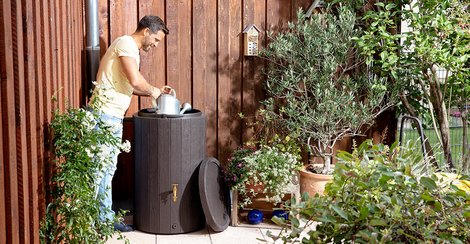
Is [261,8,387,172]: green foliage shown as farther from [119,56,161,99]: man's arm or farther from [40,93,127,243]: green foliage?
[40,93,127,243]: green foliage

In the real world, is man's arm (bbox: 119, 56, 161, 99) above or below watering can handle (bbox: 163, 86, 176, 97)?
above

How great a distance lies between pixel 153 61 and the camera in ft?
16.7

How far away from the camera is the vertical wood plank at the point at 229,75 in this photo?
5156 mm

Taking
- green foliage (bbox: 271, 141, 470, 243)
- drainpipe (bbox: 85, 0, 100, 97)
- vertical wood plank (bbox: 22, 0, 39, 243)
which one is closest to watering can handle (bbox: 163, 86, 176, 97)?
drainpipe (bbox: 85, 0, 100, 97)

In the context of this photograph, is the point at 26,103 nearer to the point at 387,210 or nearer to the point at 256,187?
the point at 387,210

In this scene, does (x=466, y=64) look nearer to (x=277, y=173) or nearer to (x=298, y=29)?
(x=298, y=29)

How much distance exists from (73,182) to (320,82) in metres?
2.71

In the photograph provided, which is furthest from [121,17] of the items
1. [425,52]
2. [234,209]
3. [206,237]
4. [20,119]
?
[20,119]

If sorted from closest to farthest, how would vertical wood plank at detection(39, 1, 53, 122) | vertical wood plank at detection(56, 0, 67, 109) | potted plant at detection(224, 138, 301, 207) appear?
1. vertical wood plank at detection(39, 1, 53, 122)
2. vertical wood plank at detection(56, 0, 67, 109)
3. potted plant at detection(224, 138, 301, 207)

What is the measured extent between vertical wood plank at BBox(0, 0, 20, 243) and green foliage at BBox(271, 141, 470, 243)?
0.90 m

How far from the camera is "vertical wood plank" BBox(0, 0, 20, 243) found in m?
1.83

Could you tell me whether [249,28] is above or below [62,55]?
above

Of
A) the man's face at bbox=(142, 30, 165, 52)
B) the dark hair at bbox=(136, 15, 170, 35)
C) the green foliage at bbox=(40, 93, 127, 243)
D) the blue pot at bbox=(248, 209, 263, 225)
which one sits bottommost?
the blue pot at bbox=(248, 209, 263, 225)

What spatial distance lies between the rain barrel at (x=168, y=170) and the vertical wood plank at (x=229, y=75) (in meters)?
0.80
